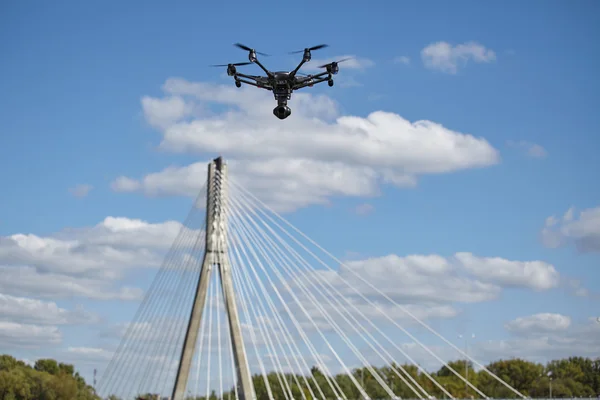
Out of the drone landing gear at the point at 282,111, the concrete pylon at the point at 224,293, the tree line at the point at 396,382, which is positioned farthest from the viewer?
the tree line at the point at 396,382

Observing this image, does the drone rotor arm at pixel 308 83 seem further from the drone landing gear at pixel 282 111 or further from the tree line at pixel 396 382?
the tree line at pixel 396 382

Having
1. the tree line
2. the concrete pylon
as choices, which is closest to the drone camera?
the concrete pylon

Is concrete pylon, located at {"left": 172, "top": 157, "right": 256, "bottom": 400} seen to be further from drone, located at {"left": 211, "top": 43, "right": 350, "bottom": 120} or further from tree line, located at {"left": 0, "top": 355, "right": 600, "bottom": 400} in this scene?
tree line, located at {"left": 0, "top": 355, "right": 600, "bottom": 400}

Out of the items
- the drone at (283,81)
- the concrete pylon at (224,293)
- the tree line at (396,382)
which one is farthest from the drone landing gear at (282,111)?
the tree line at (396,382)

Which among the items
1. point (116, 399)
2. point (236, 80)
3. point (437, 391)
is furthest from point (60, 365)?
point (236, 80)

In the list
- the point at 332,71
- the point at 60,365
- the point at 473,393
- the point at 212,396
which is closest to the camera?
the point at 332,71

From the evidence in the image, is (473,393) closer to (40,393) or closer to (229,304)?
(40,393)
